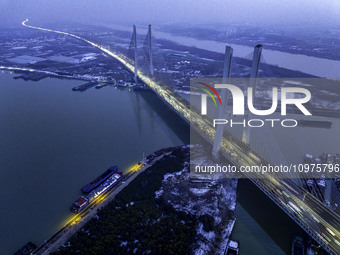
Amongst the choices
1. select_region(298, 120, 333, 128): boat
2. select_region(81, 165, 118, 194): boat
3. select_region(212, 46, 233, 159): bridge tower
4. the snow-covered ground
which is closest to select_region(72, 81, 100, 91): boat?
select_region(81, 165, 118, 194): boat

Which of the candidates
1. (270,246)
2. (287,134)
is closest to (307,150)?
(287,134)

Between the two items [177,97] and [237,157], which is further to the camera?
[177,97]

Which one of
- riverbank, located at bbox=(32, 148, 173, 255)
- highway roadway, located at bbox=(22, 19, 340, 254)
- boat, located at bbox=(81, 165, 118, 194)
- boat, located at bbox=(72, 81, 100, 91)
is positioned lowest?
riverbank, located at bbox=(32, 148, 173, 255)

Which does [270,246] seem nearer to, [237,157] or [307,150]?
[237,157]

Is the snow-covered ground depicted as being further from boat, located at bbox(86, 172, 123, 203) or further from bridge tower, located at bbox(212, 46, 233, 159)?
boat, located at bbox(86, 172, 123, 203)

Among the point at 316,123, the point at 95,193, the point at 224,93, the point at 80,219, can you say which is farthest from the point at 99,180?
the point at 316,123
